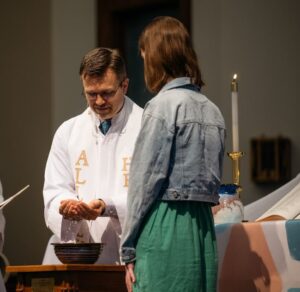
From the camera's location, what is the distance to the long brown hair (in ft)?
11.6

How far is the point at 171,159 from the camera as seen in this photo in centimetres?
344

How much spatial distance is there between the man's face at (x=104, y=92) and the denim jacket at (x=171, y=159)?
3.56 ft

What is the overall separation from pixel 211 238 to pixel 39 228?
15.6 ft

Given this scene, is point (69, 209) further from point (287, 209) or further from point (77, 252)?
point (287, 209)

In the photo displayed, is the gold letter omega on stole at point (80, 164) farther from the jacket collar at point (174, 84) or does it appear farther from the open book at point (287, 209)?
the jacket collar at point (174, 84)

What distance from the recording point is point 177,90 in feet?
11.5

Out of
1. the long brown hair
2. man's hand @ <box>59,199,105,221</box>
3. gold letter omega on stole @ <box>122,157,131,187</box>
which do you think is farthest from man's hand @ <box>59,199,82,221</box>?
the long brown hair

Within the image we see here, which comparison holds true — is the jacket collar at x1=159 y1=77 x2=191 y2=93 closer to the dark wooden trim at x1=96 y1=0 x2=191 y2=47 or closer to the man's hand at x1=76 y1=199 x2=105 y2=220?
the man's hand at x1=76 y1=199 x2=105 y2=220

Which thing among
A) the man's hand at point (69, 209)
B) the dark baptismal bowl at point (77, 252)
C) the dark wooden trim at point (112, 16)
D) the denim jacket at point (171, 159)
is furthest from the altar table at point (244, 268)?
the dark wooden trim at point (112, 16)

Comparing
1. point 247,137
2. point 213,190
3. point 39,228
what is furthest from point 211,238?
point 39,228

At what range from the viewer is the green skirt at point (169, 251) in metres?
3.38

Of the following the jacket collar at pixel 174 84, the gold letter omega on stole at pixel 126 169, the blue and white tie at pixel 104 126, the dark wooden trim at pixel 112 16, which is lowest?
the gold letter omega on stole at pixel 126 169

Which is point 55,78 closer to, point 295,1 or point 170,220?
point 295,1

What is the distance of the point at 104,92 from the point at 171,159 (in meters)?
1.22
